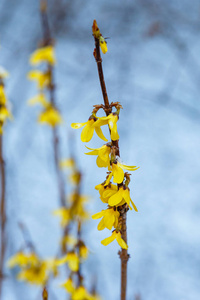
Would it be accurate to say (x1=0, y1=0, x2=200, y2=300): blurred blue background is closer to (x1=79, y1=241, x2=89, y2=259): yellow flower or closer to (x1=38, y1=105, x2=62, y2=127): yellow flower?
(x1=38, y1=105, x2=62, y2=127): yellow flower

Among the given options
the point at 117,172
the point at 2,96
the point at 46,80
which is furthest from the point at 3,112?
the point at 46,80

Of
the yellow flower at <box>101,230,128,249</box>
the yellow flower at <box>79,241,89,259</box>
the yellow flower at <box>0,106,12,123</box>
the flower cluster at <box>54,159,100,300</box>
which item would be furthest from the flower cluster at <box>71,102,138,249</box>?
the yellow flower at <box>0,106,12,123</box>

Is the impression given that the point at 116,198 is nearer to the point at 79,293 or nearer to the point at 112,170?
the point at 112,170

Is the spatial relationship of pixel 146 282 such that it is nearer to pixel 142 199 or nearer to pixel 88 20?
pixel 142 199

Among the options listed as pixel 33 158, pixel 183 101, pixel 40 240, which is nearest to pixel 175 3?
pixel 183 101

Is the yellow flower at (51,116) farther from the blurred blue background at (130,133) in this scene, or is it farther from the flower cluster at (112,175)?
the flower cluster at (112,175)
